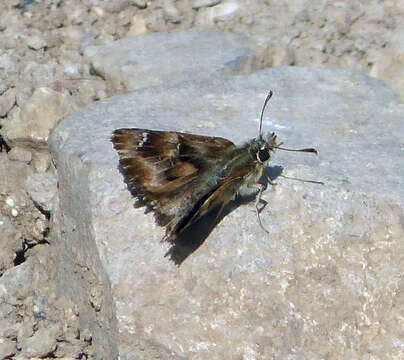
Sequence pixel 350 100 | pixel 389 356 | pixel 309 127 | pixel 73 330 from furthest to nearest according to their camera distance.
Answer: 1. pixel 350 100
2. pixel 309 127
3. pixel 73 330
4. pixel 389 356

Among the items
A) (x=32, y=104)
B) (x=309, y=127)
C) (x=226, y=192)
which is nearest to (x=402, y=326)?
(x=226, y=192)

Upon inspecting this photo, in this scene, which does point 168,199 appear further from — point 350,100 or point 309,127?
point 350,100

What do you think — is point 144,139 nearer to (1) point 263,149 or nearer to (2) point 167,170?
(2) point 167,170

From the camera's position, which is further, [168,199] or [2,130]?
[2,130]

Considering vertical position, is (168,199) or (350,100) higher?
(168,199)

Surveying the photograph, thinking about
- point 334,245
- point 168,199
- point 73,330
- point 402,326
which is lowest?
point 73,330

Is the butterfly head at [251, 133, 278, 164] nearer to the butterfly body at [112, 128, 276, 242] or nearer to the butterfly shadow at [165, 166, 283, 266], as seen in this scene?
the butterfly body at [112, 128, 276, 242]
